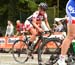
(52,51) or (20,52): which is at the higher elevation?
(52,51)

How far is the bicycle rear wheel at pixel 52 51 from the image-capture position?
10156 millimetres

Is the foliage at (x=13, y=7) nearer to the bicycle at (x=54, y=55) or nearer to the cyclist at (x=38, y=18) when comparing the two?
the cyclist at (x=38, y=18)

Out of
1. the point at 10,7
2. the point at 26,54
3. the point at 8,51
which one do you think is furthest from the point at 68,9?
the point at 10,7

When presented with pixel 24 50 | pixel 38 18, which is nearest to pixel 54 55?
pixel 38 18

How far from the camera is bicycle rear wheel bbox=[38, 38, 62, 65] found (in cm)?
1016

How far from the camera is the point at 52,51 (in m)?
10.7

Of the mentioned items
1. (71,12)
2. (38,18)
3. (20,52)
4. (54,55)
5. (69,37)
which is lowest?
(20,52)

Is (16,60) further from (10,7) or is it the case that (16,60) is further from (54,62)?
(10,7)

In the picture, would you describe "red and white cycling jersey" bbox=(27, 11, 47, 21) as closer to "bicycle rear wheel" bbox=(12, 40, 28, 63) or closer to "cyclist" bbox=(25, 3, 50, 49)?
"cyclist" bbox=(25, 3, 50, 49)

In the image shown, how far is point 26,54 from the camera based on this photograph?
1240cm

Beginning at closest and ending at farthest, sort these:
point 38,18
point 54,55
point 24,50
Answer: point 54,55
point 38,18
point 24,50

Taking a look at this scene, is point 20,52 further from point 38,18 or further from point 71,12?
point 71,12

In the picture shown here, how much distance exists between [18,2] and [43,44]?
22.6 m

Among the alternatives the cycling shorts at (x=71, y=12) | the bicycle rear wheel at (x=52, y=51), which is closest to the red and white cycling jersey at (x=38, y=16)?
the bicycle rear wheel at (x=52, y=51)
